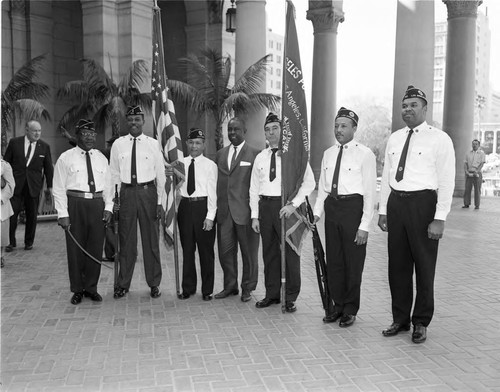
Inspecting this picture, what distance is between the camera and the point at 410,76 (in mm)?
12875

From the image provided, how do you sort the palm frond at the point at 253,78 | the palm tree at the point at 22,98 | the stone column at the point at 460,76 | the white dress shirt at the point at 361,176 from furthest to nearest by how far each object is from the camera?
the stone column at the point at 460,76
the palm frond at the point at 253,78
the palm tree at the point at 22,98
the white dress shirt at the point at 361,176

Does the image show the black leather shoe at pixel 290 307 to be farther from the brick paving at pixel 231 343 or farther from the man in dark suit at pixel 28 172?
the man in dark suit at pixel 28 172

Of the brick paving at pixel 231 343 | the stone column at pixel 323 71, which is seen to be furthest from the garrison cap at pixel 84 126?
the stone column at pixel 323 71

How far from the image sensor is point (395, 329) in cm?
518

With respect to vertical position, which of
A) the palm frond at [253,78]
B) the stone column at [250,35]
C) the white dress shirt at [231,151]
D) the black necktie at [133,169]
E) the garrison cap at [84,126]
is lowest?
the black necktie at [133,169]

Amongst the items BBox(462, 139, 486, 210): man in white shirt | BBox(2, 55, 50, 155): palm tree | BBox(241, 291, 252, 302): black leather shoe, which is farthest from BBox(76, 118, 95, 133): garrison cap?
BBox(462, 139, 486, 210): man in white shirt

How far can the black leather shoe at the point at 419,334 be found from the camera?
16.2 ft

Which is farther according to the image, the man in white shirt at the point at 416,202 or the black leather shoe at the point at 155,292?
the black leather shoe at the point at 155,292

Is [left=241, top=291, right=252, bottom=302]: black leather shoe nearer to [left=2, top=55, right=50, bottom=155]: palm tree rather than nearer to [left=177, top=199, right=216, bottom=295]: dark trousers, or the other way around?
[left=177, top=199, right=216, bottom=295]: dark trousers

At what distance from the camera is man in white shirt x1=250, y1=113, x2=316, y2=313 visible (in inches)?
237

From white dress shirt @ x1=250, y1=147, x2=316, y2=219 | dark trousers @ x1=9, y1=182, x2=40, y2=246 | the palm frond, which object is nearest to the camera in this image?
white dress shirt @ x1=250, y1=147, x2=316, y2=219

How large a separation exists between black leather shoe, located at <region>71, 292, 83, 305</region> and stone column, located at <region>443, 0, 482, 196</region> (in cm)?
1608

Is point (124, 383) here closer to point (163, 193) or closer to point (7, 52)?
point (163, 193)

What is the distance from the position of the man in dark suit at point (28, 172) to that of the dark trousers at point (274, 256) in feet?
17.3
